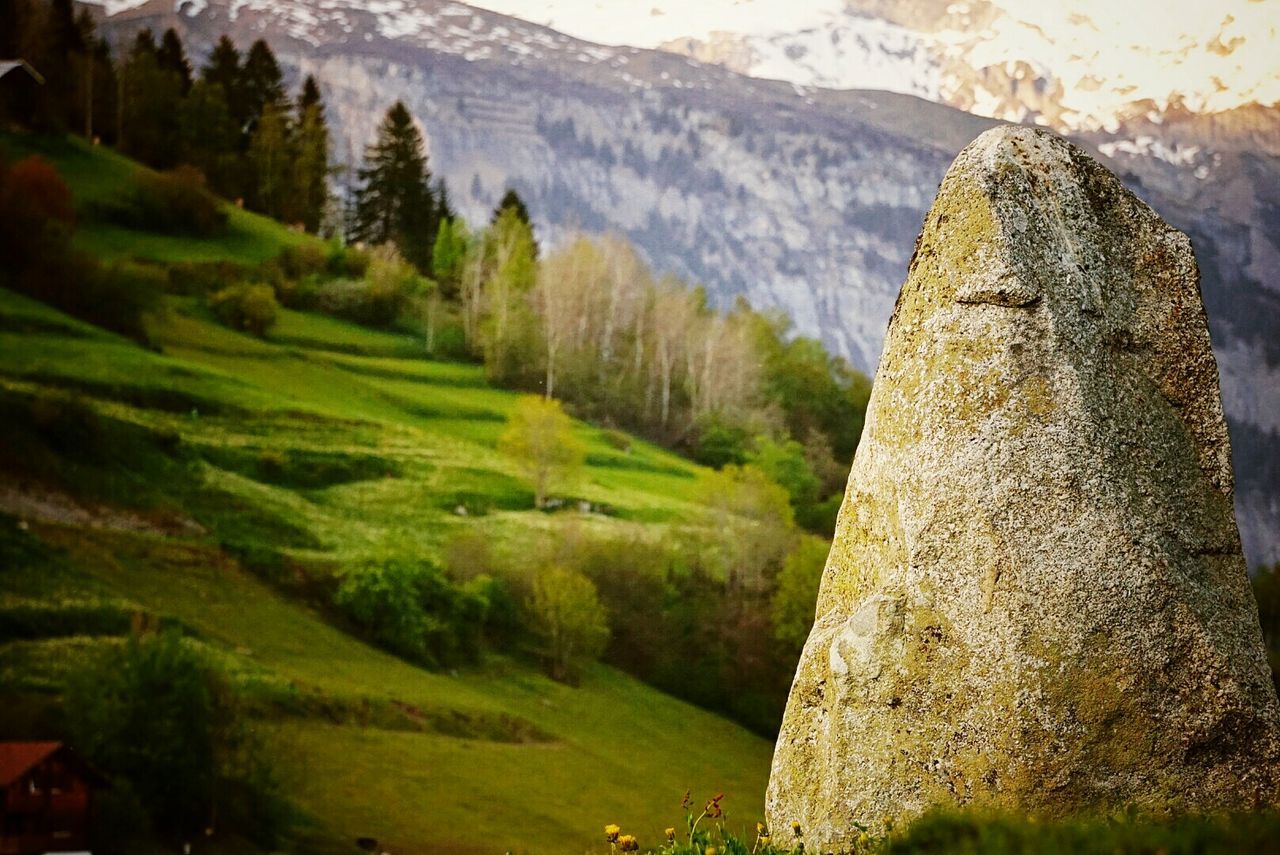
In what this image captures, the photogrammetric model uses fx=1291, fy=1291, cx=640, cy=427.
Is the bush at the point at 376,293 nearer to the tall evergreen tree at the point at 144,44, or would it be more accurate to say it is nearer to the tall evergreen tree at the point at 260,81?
the tall evergreen tree at the point at 260,81

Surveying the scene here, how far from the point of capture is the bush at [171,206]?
20781 millimetres

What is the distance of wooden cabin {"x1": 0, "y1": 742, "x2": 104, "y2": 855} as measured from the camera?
14492 mm

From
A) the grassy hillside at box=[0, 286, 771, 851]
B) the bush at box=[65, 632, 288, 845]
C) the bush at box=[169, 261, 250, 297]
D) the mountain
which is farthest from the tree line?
the bush at box=[65, 632, 288, 845]

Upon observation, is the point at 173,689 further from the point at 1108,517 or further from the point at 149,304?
the point at 1108,517

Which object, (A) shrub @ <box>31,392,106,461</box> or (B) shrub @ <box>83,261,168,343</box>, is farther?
(B) shrub @ <box>83,261,168,343</box>

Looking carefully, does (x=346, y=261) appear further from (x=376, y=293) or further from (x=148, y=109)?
(x=148, y=109)

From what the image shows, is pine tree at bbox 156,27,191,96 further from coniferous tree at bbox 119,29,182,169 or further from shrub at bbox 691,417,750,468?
shrub at bbox 691,417,750,468

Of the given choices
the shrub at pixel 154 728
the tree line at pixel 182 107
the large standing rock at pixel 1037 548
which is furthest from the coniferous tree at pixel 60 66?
the large standing rock at pixel 1037 548

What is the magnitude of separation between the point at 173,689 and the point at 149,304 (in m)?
6.60

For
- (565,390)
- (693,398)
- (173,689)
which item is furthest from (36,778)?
(693,398)

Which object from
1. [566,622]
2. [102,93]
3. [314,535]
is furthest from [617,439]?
[102,93]

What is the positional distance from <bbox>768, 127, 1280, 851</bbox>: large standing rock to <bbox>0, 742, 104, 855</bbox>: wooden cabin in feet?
37.2

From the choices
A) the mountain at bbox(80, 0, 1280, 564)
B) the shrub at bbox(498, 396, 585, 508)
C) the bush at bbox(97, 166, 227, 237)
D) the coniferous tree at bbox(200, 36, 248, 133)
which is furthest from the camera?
the coniferous tree at bbox(200, 36, 248, 133)

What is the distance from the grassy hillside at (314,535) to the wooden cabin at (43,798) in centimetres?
117
